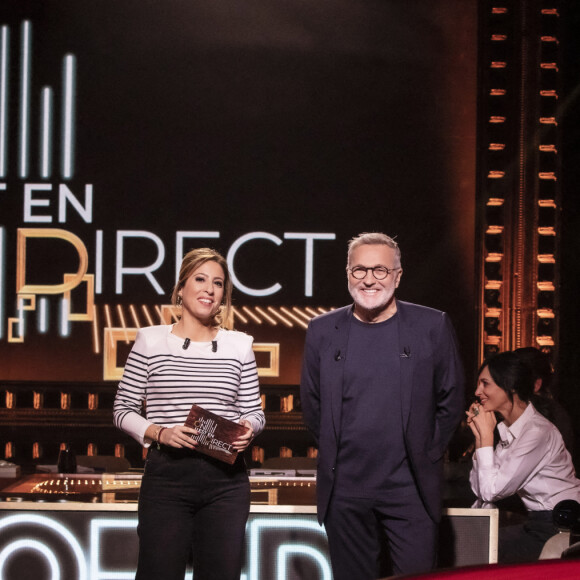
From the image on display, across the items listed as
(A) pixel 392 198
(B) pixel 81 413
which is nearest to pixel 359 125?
(A) pixel 392 198

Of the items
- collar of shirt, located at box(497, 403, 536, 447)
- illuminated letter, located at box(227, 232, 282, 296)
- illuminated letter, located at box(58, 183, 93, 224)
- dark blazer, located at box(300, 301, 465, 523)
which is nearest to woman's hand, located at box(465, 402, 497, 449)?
collar of shirt, located at box(497, 403, 536, 447)

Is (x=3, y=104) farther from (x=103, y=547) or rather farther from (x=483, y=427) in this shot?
(x=483, y=427)

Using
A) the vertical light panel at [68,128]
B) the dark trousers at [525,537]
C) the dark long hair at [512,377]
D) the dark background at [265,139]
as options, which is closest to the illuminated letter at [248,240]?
the dark background at [265,139]

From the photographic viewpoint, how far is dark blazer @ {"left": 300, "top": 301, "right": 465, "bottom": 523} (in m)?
2.56

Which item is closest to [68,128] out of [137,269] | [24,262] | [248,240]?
[24,262]

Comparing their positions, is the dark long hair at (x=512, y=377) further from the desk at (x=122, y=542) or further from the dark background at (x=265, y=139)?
the dark background at (x=265, y=139)

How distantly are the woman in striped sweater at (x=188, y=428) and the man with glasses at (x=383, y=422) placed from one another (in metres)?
0.30

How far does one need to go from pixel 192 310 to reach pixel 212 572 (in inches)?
34.7

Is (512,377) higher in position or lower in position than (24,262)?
lower

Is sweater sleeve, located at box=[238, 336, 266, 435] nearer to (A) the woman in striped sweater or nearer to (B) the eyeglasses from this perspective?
(A) the woman in striped sweater

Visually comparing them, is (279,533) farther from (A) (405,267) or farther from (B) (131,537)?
(A) (405,267)

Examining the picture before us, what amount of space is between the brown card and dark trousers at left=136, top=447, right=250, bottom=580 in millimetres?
73

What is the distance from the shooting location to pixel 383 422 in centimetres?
256

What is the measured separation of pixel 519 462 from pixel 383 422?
3.49 ft
